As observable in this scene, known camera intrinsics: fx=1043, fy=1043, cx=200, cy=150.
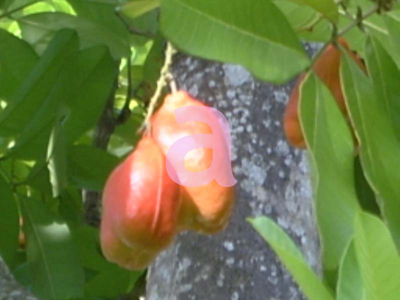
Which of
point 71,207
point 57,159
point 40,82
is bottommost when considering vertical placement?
point 71,207

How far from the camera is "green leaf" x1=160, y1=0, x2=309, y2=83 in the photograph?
2.38 ft

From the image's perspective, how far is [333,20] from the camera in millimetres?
775

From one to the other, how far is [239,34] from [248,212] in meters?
0.34

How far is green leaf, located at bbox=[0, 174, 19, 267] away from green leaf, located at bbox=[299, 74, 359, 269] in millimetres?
518

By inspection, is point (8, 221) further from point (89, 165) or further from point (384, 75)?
point (384, 75)

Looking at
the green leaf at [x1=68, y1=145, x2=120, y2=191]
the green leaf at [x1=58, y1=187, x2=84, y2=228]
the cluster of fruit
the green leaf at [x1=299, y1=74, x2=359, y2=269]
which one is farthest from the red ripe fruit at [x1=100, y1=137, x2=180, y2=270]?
the green leaf at [x1=58, y1=187, x2=84, y2=228]

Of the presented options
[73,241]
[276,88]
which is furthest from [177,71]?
[73,241]

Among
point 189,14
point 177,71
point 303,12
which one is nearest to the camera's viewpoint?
point 189,14

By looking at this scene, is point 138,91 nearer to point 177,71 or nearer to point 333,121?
point 177,71

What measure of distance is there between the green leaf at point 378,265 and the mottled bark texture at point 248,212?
0.44 metres

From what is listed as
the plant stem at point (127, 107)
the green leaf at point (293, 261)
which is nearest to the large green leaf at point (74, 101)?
the plant stem at point (127, 107)

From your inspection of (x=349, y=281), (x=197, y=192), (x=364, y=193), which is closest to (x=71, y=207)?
(x=364, y=193)

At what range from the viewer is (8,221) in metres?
1.17

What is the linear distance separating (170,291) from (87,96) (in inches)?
11.7
